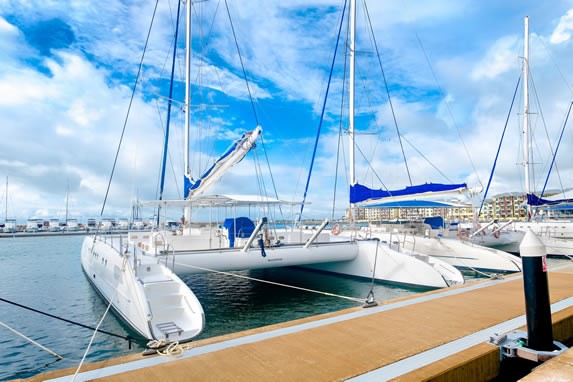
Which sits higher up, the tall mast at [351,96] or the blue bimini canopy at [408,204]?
the tall mast at [351,96]

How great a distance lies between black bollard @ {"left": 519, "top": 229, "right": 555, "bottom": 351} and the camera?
124 inches

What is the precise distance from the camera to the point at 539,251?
3.17 m

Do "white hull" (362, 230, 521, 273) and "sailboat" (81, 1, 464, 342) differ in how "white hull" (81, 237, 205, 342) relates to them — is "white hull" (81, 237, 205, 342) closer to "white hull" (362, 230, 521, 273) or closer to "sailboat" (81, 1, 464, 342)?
"sailboat" (81, 1, 464, 342)

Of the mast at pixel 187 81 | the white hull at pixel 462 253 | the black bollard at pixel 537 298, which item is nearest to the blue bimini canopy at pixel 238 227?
the mast at pixel 187 81

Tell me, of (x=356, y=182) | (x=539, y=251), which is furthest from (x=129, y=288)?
(x=356, y=182)

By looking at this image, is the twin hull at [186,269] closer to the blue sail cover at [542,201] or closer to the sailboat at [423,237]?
the sailboat at [423,237]

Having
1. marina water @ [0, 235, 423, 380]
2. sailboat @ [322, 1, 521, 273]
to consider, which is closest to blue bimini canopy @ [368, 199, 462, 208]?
sailboat @ [322, 1, 521, 273]

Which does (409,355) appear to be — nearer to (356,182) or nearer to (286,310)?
(286,310)

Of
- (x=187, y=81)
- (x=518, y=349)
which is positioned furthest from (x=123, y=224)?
(x=518, y=349)

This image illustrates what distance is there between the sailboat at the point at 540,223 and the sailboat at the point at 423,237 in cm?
683

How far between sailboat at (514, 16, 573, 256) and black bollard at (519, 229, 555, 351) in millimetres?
16514

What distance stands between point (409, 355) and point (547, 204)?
2398 centimetres

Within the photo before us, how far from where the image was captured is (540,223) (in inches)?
847

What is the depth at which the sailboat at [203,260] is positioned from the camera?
5.64m
